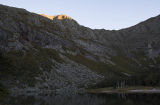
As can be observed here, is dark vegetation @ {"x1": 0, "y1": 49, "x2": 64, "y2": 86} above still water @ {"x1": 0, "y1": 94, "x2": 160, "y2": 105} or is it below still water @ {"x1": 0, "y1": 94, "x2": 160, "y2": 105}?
above

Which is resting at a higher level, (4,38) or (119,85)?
(4,38)

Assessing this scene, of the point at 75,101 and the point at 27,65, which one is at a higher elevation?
the point at 27,65

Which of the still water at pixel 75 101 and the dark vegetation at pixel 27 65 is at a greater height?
the dark vegetation at pixel 27 65

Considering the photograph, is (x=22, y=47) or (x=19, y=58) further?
(x=22, y=47)

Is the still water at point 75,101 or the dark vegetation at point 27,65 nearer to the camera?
→ the still water at point 75,101

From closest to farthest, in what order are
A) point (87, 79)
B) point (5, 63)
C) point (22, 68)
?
point (5, 63) → point (22, 68) → point (87, 79)

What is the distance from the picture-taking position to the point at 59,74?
173m

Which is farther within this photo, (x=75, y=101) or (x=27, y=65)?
(x=27, y=65)

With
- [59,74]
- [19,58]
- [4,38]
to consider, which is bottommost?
[59,74]

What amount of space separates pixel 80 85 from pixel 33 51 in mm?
56326

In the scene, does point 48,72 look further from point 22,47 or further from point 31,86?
point 22,47

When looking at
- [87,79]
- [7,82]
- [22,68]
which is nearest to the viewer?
[7,82]

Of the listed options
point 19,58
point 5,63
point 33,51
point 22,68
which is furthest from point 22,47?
→ point 5,63

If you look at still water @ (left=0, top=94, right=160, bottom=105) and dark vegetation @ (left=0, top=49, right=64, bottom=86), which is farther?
dark vegetation @ (left=0, top=49, right=64, bottom=86)
